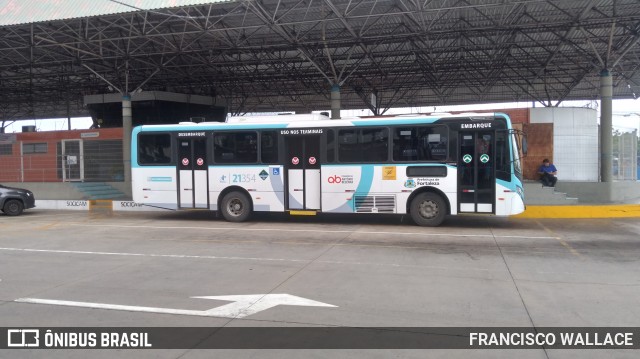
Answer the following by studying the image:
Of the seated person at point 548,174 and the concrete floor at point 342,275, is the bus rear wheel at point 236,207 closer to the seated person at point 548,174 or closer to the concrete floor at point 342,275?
the concrete floor at point 342,275

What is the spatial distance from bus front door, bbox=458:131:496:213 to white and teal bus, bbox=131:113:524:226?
26mm

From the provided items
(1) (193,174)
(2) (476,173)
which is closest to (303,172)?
(1) (193,174)

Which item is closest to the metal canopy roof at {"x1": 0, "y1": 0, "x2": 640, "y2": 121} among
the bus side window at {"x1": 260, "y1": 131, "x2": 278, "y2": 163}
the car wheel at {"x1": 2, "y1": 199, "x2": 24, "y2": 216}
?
the bus side window at {"x1": 260, "y1": 131, "x2": 278, "y2": 163}

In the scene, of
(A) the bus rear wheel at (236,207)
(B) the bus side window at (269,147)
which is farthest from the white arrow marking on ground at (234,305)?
(A) the bus rear wheel at (236,207)

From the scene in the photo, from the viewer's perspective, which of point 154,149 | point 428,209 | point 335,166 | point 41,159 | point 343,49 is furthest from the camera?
point 41,159

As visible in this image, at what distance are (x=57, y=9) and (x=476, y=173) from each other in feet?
54.7

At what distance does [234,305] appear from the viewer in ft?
20.9

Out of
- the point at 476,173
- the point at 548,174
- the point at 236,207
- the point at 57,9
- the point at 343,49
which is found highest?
the point at 343,49

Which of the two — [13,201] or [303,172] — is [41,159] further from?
[303,172]

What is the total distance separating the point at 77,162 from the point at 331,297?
24.3 m

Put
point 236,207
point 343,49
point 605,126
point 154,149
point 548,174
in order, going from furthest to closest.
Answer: point 343,49
point 605,126
point 548,174
point 154,149
point 236,207

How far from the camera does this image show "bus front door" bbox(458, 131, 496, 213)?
1316 centimetres

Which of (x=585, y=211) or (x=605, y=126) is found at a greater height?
(x=605, y=126)

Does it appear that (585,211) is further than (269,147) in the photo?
Yes
